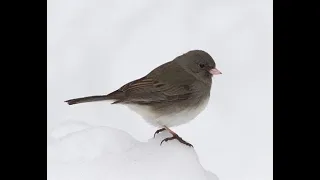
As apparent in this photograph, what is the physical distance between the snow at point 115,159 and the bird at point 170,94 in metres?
0.17

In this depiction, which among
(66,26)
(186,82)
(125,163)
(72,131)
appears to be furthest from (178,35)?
(125,163)

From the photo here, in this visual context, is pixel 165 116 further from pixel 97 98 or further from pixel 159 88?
pixel 97 98

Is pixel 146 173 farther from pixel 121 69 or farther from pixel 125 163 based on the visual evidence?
pixel 121 69

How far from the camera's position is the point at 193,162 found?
115 inches

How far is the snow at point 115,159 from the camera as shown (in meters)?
2.73

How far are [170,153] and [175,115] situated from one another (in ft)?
0.95

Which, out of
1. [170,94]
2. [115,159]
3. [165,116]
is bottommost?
[115,159]

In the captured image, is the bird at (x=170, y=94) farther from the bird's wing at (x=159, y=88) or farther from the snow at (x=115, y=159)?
the snow at (x=115, y=159)

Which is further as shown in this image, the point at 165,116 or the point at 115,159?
the point at 165,116

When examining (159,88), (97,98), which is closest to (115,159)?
(97,98)

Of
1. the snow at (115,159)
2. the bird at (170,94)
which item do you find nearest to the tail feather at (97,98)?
the bird at (170,94)

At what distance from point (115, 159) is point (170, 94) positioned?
23.6 inches

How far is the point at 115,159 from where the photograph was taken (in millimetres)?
2822

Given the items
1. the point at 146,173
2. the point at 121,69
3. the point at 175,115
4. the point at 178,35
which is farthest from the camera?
the point at 178,35
